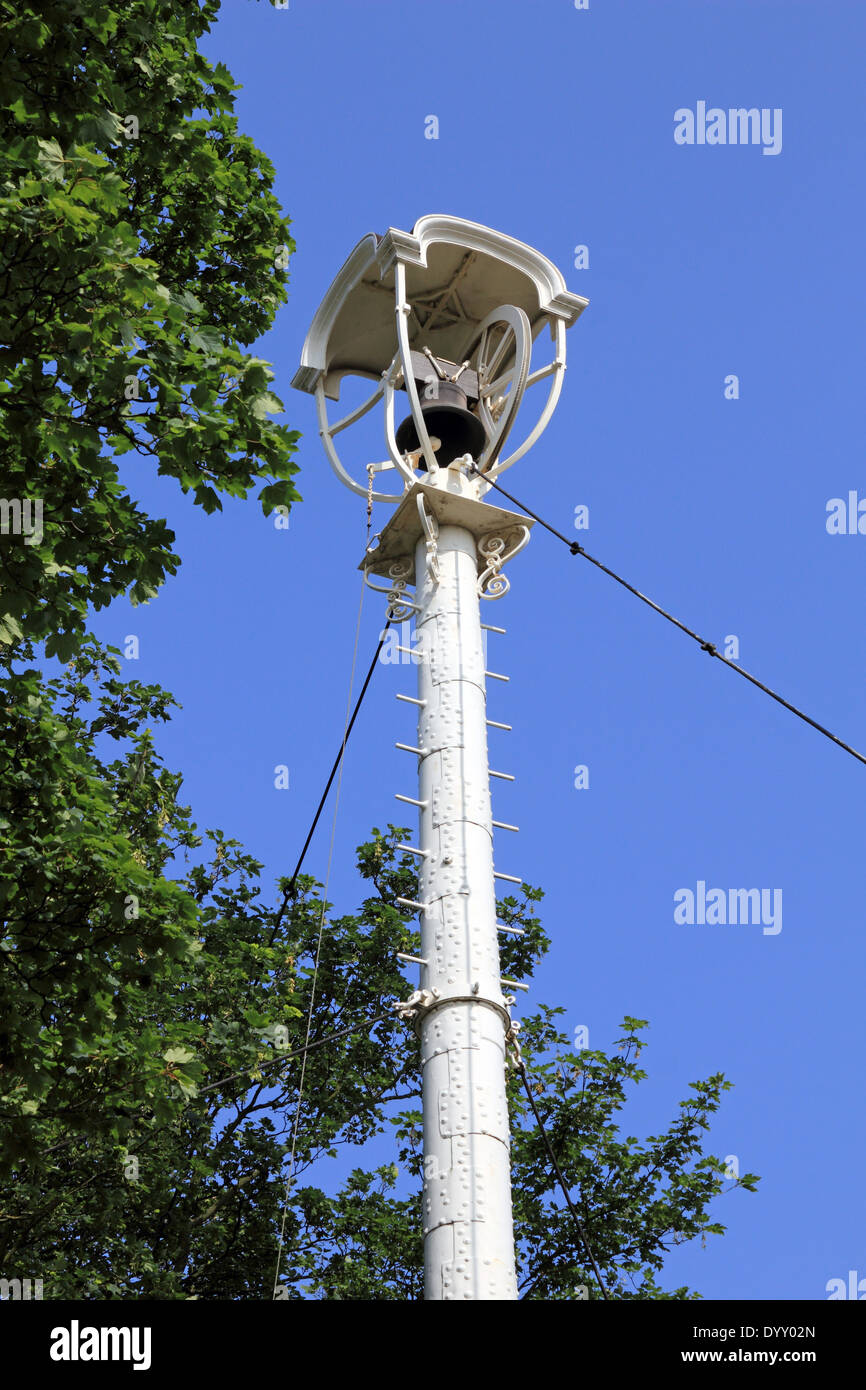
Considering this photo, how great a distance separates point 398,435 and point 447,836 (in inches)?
217

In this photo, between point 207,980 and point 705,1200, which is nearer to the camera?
point 207,980

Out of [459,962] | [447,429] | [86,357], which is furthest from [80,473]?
[447,429]

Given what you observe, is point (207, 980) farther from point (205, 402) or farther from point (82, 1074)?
point (205, 402)

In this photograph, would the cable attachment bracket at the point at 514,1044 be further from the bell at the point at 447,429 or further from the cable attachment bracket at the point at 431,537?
the bell at the point at 447,429

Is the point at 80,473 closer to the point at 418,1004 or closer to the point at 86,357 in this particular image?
the point at 86,357

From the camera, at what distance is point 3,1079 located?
34.2ft

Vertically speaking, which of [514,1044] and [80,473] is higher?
[80,473]

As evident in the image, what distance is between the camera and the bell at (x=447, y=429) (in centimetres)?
1614

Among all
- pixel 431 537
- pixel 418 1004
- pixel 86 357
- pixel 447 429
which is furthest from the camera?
pixel 447 429

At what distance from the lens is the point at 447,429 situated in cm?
1631

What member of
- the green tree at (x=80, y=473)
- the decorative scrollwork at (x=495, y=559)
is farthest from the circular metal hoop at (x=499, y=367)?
the green tree at (x=80, y=473)

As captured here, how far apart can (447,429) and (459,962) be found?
656 centimetres

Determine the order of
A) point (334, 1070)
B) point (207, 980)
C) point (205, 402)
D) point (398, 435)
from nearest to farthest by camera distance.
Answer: point (205, 402)
point (398, 435)
point (207, 980)
point (334, 1070)
